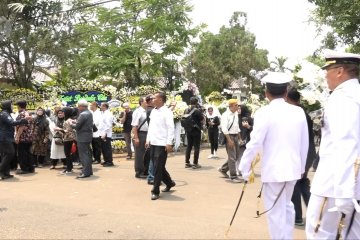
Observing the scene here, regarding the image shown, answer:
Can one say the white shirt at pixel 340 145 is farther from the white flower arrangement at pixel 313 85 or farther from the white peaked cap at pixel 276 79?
the white flower arrangement at pixel 313 85

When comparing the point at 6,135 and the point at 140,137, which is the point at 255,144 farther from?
the point at 6,135

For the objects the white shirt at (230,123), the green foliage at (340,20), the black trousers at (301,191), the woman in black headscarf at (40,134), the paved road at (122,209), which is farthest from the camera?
the green foliage at (340,20)

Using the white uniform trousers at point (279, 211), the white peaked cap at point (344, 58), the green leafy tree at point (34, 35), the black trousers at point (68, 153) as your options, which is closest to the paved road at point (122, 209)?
the black trousers at point (68, 153)

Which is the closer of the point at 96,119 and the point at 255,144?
the point at 255,144

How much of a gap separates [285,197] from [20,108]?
801cm

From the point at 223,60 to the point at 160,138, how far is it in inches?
1324

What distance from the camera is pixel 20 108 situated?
34.1ft

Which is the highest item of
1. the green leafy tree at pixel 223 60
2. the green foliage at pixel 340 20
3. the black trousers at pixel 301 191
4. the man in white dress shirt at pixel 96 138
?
the green leafy tree at pixel 223 60

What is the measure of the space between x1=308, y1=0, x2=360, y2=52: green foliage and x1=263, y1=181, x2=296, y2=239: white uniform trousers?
11.4 meters

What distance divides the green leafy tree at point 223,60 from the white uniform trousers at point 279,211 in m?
33.9

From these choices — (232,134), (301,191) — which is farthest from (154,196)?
(232,134)

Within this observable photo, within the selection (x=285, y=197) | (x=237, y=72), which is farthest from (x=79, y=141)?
(x=237, y=72)

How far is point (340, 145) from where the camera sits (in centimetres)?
312

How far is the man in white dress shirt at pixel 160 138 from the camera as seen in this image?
7406mm
